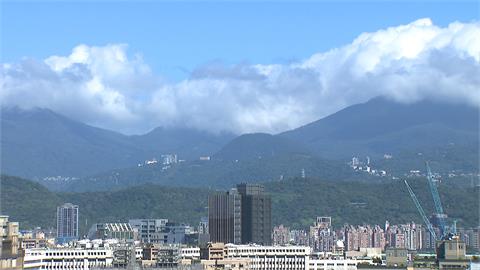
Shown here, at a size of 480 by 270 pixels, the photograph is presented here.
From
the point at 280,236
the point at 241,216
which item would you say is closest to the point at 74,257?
the point at 241,216

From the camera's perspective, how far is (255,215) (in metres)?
155

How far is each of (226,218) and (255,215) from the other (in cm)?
381

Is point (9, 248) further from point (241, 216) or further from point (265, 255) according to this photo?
point (241, 216)

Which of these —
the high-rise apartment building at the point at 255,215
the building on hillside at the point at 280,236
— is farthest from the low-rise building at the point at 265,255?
the building on hillside at the point at 280,236

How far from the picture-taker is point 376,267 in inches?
3403

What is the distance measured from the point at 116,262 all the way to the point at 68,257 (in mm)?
24274

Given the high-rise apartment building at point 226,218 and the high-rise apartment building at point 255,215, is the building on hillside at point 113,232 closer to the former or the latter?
the high-rise apartment building at point 226,218

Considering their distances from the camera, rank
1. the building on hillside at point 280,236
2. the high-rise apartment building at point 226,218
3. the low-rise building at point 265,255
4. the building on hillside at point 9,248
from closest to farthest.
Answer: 1. the building on hillside at point 9,248
2. the low-rise building at point 265,255
3. the high-rise apartment building at point 226,218
4. the building on hillside at point 280,236

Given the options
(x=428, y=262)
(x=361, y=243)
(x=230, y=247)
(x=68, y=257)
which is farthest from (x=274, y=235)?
(x=428, y=262)

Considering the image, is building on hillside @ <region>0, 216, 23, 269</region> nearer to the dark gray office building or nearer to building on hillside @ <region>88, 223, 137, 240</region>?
the dark gray office building

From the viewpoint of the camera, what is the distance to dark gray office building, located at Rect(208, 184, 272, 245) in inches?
6038

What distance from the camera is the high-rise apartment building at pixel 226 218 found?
504 feet

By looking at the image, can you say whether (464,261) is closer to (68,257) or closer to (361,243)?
(68,257)

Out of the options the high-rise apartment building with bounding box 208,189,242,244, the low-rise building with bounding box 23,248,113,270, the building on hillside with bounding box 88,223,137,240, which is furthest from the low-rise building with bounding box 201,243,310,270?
the building on hillside with bounding box 88,223,137,240
